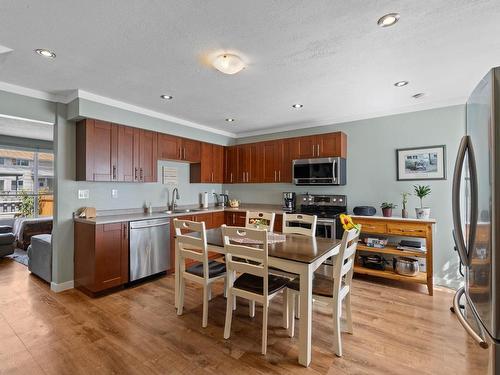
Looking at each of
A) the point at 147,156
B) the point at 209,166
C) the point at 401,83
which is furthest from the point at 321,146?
the point at 147,156

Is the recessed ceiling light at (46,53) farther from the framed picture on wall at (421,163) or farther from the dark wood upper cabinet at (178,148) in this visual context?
the framed picture on wall at (421,163)

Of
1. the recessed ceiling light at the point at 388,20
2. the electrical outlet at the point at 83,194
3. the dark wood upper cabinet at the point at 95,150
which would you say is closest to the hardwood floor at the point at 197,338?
the electrical outlet at the point at 83,194

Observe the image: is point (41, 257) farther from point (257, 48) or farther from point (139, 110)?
point (257, 48)

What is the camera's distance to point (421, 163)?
11.5 ft

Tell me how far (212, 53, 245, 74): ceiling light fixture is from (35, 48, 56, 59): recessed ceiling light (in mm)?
1405

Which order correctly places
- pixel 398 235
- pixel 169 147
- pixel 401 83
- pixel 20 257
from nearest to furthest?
pixel 401 83 → pixel 398 235 → pixel 169 147 → pixel 20 257

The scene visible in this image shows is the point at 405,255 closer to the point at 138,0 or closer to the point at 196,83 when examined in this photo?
the point at 196,83

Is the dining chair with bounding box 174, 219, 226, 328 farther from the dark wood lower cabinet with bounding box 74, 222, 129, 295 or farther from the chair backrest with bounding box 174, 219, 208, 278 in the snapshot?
the dark wood lower cabinet with bounding box 74, 222, 129, 295

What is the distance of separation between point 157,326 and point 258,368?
1078mm

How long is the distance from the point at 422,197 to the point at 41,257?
535 cm

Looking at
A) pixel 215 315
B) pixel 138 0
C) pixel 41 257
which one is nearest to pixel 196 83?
pixel 138 0

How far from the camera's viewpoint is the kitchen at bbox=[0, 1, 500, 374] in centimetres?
185

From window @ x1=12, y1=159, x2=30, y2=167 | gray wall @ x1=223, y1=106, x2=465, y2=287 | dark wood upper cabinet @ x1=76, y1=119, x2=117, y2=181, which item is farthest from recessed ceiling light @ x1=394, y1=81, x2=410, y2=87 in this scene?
window @ x1=12, y1=159, x2=30, y2=167

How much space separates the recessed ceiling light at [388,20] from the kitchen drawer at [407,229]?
2.45 m
